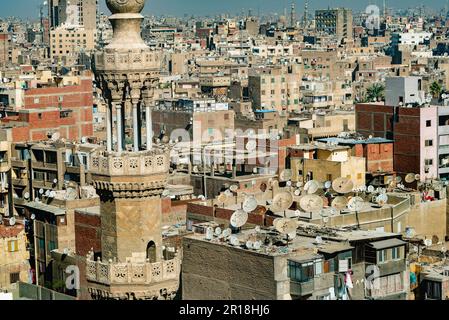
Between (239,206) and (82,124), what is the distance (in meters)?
19.3

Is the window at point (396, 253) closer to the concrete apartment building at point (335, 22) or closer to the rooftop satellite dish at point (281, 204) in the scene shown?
the rooftop satellite dish at point (281, 204)

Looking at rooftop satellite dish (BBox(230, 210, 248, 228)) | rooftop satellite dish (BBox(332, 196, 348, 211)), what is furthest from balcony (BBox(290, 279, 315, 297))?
rooftop satellite dish (BBox(332, 196, 348, 211))

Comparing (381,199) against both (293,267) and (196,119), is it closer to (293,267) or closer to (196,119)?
(293,267)

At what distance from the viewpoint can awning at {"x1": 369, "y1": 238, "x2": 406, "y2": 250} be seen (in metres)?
21.4

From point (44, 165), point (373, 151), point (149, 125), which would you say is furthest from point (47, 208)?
point (373, 151)

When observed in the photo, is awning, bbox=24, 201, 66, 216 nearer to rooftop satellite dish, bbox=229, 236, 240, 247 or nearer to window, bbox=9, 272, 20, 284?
window, bbox=9, 272, 20, 284

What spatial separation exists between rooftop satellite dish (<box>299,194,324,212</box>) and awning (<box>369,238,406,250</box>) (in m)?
3.69

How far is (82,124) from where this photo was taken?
46.2 meters

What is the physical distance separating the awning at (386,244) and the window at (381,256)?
0.08 metres

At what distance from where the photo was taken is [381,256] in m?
21.3

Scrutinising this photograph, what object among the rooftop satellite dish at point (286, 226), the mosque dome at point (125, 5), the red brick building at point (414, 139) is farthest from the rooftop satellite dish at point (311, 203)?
the red brick building at point (414, 139)

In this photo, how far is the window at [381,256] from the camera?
2125cm

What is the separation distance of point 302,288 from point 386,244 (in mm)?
2500
